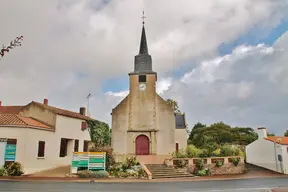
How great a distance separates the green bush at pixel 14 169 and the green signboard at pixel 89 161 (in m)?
3.65

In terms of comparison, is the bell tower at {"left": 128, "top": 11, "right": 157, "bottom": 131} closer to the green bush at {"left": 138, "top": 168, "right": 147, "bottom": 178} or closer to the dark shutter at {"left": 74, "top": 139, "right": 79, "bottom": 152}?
the dark shutter at {"left": 74, "top": 139, "right": 79, "bottom": 152}

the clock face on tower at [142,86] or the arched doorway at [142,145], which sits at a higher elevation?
the clock face on tower at [142,86]

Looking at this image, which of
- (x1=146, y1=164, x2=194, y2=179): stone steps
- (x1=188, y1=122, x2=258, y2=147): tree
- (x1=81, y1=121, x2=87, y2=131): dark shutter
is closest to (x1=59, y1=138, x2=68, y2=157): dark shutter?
(x1=81, y1=121, x2=87, y2=131): dark shutter

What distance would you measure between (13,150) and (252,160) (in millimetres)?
24053

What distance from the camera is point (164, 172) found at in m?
19.6

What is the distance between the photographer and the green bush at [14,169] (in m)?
18.3

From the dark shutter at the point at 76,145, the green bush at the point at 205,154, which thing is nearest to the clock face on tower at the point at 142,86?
the dark shutter at the point at 76,145

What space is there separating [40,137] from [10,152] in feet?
8.53

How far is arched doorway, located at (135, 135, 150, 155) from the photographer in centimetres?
2618

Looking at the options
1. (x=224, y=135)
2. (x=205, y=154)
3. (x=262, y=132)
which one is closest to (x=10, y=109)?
(x=205, y=154)

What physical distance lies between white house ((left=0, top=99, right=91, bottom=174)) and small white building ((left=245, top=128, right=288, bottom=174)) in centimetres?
1816

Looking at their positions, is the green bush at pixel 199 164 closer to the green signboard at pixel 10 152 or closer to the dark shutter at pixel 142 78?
the dark shutter at pixel 142 78

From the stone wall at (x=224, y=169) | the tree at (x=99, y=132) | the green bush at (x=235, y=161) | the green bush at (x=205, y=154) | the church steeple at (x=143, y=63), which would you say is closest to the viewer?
the stone wall at (x=224, y=169)

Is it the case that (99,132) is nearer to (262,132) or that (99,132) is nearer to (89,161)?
(89,161)
